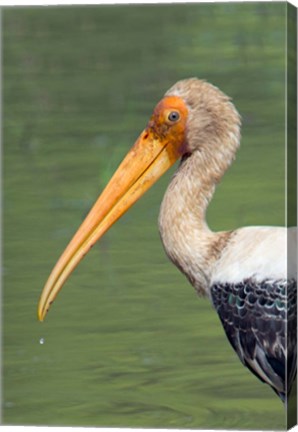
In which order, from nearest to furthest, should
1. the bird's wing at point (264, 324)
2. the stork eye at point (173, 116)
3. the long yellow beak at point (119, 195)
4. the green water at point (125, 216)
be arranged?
the bird's wing at point (264, 324)
the green water at point (125, 216)
the stork eye at point (173, 116)
the long yellow beak at point (119, 195)

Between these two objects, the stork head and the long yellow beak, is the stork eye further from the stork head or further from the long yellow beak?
the long yellow beak

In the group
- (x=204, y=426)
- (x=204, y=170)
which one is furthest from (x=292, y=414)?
(x=204, y=170)

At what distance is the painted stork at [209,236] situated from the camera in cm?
1138

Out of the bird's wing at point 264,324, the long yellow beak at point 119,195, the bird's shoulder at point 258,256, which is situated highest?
the long yellow beak at point 119,195

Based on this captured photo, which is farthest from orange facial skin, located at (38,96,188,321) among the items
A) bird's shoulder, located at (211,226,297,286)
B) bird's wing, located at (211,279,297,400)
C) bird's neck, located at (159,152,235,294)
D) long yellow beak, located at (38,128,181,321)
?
bird's wing, located at (211,279,297,400)

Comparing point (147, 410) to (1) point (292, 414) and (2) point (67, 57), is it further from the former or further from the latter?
(2) point (67, 57)

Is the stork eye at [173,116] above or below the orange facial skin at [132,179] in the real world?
above

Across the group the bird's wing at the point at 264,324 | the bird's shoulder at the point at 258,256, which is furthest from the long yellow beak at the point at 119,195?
the bird's wing at the point at 264,324

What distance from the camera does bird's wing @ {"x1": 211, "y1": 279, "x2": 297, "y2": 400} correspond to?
37.2 ft

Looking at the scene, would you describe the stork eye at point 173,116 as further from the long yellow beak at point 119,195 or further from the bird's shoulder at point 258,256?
the bird's shoulder at point 258,256

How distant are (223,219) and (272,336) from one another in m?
0.68

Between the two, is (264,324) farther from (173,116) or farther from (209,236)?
(173,116)

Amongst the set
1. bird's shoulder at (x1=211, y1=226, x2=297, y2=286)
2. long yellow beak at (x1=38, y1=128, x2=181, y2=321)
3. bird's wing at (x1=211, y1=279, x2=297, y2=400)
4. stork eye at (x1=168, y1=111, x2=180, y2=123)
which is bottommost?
bird's wing at (x1=211, y1=279, x2=297, y2=400)

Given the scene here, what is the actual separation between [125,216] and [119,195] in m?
0.12
